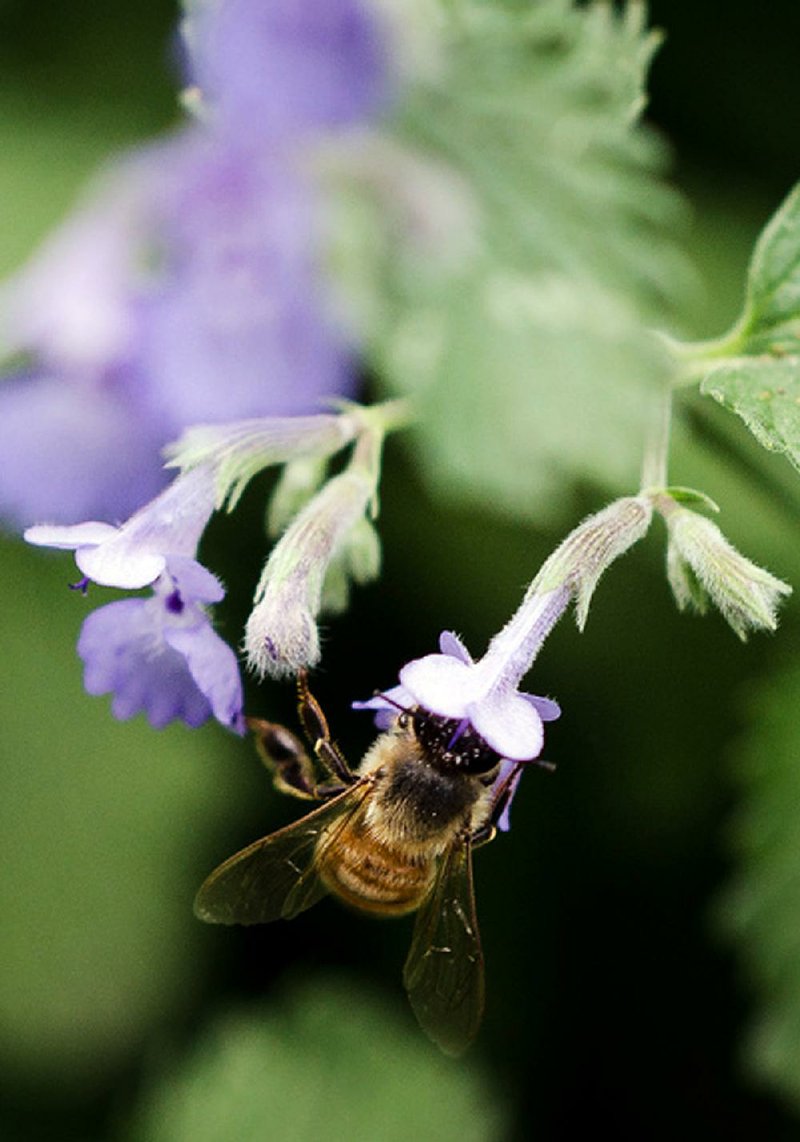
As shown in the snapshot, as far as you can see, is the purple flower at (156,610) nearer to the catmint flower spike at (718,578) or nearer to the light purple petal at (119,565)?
the light purple petal at (119,565)

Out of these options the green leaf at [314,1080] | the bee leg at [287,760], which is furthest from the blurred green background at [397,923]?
the bee leg at [287,760]

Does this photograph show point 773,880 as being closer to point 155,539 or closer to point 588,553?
point 588,553

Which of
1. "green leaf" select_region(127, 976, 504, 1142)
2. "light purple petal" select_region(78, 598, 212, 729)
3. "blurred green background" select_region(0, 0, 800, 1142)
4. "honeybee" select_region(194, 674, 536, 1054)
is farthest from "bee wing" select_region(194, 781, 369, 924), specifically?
"green leaf" select_region(127, 976, 504, 1142)

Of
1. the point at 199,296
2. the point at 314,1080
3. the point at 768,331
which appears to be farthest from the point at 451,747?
the point at 314,1080

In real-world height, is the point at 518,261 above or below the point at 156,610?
below

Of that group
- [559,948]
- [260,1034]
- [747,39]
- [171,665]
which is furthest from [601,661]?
[171,665]
